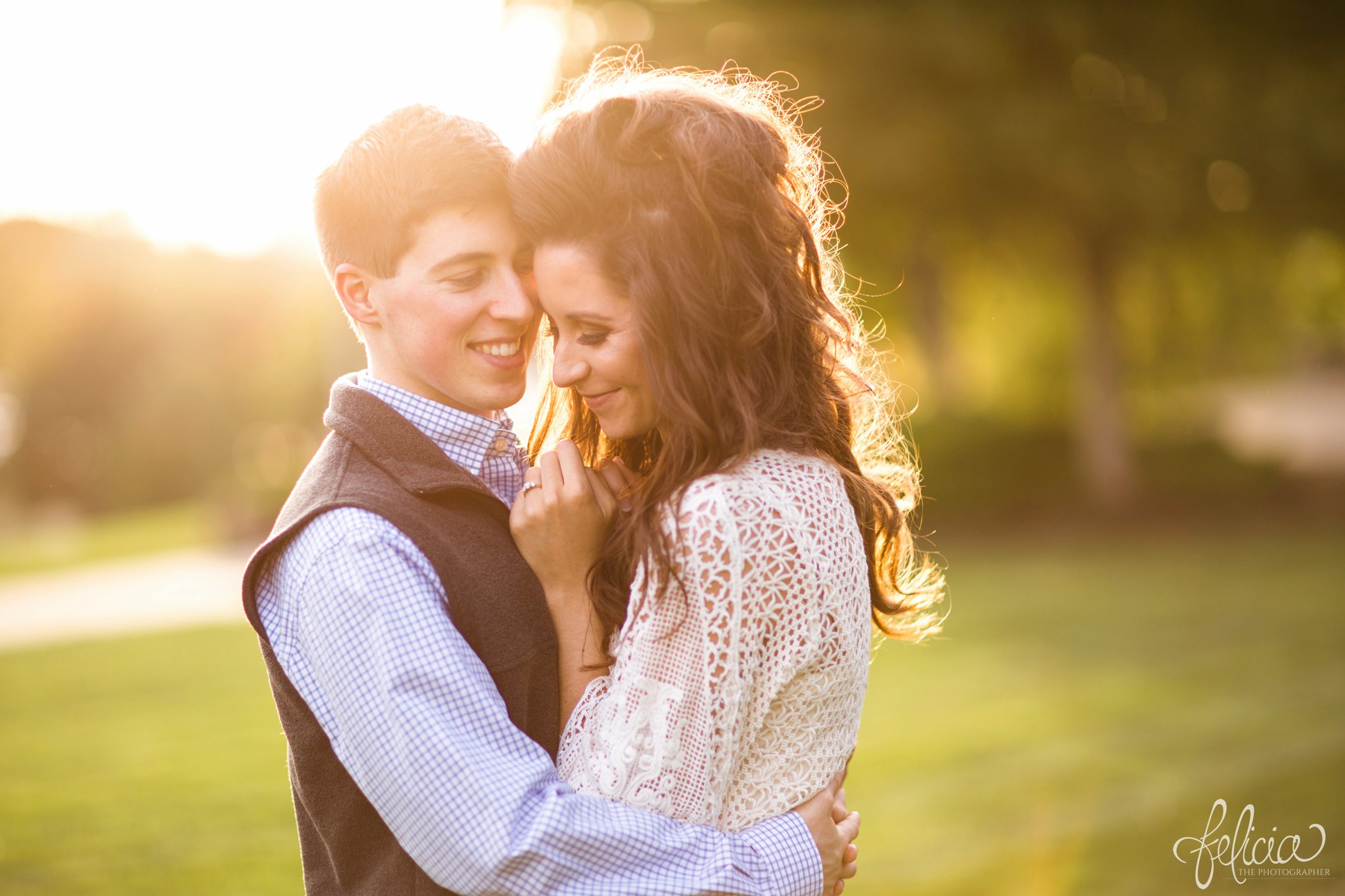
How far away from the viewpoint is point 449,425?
2.39m

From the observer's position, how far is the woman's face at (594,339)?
2.29 meters

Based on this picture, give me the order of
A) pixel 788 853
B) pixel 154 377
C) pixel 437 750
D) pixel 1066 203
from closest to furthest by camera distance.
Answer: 1. pixel 437 750
2. pixel 788 853
3. pixel 1066 203
4. pixel 154 377

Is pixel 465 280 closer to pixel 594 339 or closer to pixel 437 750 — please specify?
pixel 594 339

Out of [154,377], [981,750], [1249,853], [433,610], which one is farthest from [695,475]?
[154,377]

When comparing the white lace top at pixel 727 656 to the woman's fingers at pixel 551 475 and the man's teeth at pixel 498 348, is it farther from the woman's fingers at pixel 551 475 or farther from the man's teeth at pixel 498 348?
the man's teeth at pixel 498 348

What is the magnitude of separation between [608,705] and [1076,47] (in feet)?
50.4

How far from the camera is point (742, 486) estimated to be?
2.09m

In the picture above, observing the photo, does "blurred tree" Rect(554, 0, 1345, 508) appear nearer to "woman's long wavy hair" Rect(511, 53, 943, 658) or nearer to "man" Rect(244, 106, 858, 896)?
"woman's long wavy hair" Rect(511, 53, 943, 658)

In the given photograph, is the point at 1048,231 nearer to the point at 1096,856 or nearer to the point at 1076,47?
the point at 1076,47

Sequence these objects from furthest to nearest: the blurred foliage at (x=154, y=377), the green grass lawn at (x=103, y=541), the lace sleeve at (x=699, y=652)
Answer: the blurred foliage at (x=154, y=377) < the green grass lawn at (x=103, y=541) < the lace sleeve at (x=699, y=652)

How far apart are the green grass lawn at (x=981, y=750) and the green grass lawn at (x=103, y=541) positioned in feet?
30.6

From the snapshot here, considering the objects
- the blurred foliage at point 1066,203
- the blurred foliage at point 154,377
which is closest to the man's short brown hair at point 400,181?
the blurred foliage at point 1066,203

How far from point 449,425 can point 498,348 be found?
206mm

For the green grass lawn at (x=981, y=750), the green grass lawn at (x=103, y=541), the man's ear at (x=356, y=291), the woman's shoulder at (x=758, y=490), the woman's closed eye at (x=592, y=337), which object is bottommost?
the green grass lawn at (x=103, y=541)
